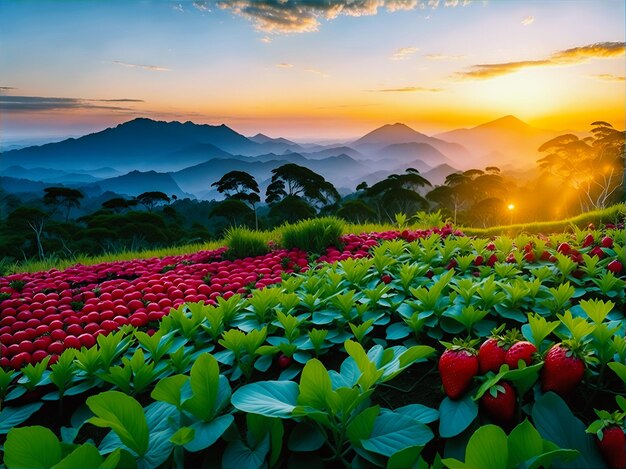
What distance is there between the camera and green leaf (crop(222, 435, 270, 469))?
4.93 ft

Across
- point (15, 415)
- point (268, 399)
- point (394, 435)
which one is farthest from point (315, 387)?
point (15, 415)

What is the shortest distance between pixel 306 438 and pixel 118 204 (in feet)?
120

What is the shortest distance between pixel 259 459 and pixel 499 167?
40.5 metres

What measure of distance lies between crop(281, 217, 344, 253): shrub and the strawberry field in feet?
7.76

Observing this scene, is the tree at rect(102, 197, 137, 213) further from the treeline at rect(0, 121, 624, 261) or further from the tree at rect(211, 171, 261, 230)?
the tree at rect(211, 171, 261, 230)

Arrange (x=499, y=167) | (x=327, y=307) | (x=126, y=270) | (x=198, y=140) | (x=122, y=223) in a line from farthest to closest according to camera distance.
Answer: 1. (x=198, y=140)
2. (x=499, y=167)
3. (x=122, y=223)
4. (x=126, y=270)
5. (x=327, y=307)

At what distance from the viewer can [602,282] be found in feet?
9.28

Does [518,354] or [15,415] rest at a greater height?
[518,354]

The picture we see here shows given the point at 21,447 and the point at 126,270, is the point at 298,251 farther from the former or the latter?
the point at 21,447

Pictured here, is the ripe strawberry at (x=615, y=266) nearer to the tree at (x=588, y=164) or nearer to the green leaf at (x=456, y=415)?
the green leaf at (x=456, y=415)

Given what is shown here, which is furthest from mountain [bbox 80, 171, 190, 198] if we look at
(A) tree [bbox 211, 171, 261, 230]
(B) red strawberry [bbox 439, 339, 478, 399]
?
(B) red strawberry [bbox 439, 339, 478, 399]

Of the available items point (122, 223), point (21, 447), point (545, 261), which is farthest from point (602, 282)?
point (122, 223)

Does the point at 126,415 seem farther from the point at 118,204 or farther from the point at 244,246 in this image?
the point at 118,204

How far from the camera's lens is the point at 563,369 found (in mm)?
1698
